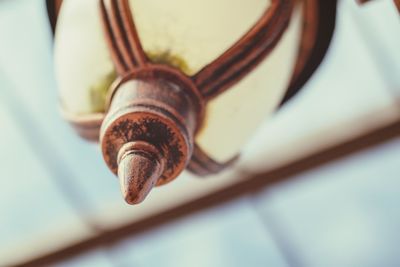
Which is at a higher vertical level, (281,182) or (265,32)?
(281,182)

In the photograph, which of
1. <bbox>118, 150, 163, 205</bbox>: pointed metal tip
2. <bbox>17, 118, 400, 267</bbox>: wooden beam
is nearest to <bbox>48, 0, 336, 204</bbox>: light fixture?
<bbox>118, 150, 163, 205</bbox>: pointed metal tip

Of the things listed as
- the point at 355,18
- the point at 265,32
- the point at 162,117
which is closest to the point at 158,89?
the point at 162,117

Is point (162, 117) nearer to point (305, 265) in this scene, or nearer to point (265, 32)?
point (265, 32)

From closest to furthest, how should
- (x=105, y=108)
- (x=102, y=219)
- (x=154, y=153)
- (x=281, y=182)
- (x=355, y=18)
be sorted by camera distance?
1. (x=154, y=153)
2. (x=105, y=108)
3. (x=355, y=18)
4. (x=281, y=182)
5. (x=102, y=219)

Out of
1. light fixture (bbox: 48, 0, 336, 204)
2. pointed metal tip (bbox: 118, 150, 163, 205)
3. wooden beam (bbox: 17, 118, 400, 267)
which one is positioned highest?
wooden beam (bbox: 17, 118, 400, 267)

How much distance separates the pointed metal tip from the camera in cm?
70

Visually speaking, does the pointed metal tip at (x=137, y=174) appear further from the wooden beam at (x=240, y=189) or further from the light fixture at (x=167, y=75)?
the wooden beam at (x=240, y=189)

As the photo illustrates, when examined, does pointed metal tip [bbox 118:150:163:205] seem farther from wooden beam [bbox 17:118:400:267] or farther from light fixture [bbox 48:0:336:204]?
wooden beam [bbox 17:118:400:267]

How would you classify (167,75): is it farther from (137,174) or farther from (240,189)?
(240,189)

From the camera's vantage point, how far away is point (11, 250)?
2.08 m

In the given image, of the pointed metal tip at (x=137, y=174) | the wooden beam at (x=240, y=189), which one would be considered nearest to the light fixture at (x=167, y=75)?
the pointed metal tip at (x=137, y=174)

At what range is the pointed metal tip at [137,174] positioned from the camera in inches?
27.5

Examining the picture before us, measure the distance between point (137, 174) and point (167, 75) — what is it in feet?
0.56

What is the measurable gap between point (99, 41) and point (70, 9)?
0.10 meters
